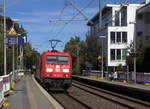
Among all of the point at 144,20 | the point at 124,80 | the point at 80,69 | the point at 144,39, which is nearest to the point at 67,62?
the point at 124,80

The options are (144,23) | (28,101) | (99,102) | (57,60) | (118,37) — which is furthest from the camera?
(118,37)

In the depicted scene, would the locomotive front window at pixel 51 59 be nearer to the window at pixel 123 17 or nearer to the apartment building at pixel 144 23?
the apartment building at pixel 144 23

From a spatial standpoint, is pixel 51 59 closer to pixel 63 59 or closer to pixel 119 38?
pixel 63 59

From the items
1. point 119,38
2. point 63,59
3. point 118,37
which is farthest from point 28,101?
point 119,38

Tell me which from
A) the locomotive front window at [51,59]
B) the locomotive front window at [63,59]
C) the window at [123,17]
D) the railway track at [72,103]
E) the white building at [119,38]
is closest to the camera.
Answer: the railway track at [72,103]

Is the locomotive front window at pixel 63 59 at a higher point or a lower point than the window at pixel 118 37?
lower

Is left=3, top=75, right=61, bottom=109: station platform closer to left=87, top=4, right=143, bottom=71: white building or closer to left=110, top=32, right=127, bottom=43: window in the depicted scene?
left=87, top=4, right=143, bottom=71: white building

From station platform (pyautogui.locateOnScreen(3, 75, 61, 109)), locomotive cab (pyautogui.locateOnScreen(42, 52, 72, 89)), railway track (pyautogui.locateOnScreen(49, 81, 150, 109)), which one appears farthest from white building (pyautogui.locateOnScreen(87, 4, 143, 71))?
station platform (pyautogui.locateOnScreen(3, 75, 61, 109))

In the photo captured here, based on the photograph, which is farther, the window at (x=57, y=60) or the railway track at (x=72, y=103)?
the window at (x=57, y=60)

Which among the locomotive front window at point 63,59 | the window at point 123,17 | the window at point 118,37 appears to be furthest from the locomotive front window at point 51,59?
the window at point 123,17

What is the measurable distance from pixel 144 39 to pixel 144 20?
18.6 ft

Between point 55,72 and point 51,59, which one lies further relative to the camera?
point 51,59

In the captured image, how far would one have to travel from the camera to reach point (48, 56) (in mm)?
20562

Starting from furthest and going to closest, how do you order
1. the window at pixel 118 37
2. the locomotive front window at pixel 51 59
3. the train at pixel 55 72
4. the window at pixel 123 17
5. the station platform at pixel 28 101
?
the window at pixel 123 17, the window at pixel 118 37, the locomotive front window at pixel 51 59, the train at pixel 55 72, the station platform at pixel 28 101
